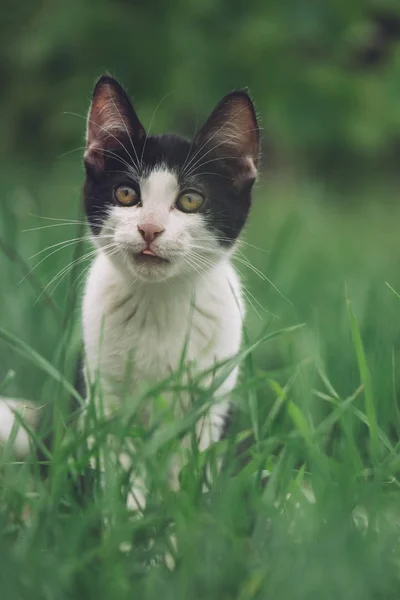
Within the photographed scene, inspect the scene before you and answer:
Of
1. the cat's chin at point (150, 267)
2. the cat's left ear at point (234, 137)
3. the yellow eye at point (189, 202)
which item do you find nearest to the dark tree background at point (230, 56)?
the cat's left ear at point (234, 137)

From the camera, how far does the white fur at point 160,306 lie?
6.42ft

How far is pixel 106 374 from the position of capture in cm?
190

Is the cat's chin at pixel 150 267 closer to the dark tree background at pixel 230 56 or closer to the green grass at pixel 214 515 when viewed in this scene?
the green grass at pixel 214 515

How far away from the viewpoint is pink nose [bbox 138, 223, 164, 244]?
6.18 ft

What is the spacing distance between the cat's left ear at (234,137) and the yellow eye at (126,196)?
19 cm

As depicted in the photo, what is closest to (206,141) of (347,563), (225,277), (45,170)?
(225,277)

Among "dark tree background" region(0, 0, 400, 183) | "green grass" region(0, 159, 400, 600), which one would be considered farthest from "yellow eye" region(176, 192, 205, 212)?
"dark tree background" region(0, 0, 400, 183)

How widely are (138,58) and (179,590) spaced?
3.32 m

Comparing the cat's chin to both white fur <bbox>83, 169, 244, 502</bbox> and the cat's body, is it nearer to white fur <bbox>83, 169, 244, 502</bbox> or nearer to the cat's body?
white fur <bbox>83, 169, 244, 502</bbox>

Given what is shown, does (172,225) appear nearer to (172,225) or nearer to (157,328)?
(172,225)

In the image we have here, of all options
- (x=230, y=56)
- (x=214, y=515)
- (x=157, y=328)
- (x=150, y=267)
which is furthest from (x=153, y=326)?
(x=230, y=56)

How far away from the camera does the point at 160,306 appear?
2061mm

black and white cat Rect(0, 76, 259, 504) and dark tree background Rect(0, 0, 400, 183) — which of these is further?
dark tree background Rect(0, 0, 400, 183)

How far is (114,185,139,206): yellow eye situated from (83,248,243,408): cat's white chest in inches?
7.5
